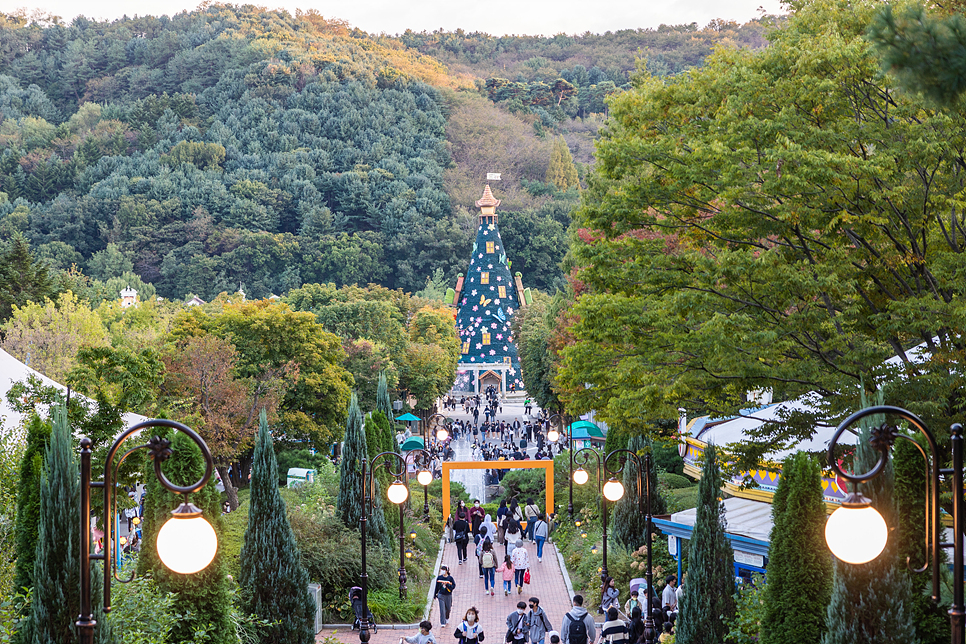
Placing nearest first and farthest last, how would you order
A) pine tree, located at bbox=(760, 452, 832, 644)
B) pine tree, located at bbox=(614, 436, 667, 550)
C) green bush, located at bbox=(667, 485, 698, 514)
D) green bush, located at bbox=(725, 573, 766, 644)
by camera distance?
pine tree, located at bbox=(760, 452, 832, 644) → green bush, located at bbox=(725, 573, 766, 644) → pine tree, located at bbox=(614, 436, 667, 550) → green bush, located at bbox=(667, 485, 698, 514)

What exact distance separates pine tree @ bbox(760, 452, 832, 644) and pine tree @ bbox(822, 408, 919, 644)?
1.91 meters

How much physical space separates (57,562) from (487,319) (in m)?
69.6

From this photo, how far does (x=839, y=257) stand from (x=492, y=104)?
138 meters

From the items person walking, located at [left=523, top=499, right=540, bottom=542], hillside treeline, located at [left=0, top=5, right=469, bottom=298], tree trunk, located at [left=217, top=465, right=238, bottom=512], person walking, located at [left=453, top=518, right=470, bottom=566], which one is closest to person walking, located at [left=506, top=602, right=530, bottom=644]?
person walking, located at [left=453, top=518, right=470, bottom=566]

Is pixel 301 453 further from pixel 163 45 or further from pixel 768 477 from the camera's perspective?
pixel 163 45

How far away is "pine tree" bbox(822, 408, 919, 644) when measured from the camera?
7.94 metres

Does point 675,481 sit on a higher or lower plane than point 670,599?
higher

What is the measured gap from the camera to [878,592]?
314 inches

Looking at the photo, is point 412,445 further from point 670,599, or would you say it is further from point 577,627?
point 577,627

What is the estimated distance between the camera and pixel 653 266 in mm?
14406

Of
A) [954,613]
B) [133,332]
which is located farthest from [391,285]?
[954,613]

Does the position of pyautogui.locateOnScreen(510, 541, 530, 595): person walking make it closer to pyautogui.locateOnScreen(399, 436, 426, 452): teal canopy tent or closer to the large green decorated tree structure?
pyautogui.locateOnScreen(399, 436, 426, 452): teal canopy tent

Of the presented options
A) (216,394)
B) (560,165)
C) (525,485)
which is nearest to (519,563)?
(525,485)

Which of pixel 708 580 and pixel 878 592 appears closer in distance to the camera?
pixel 878 592
